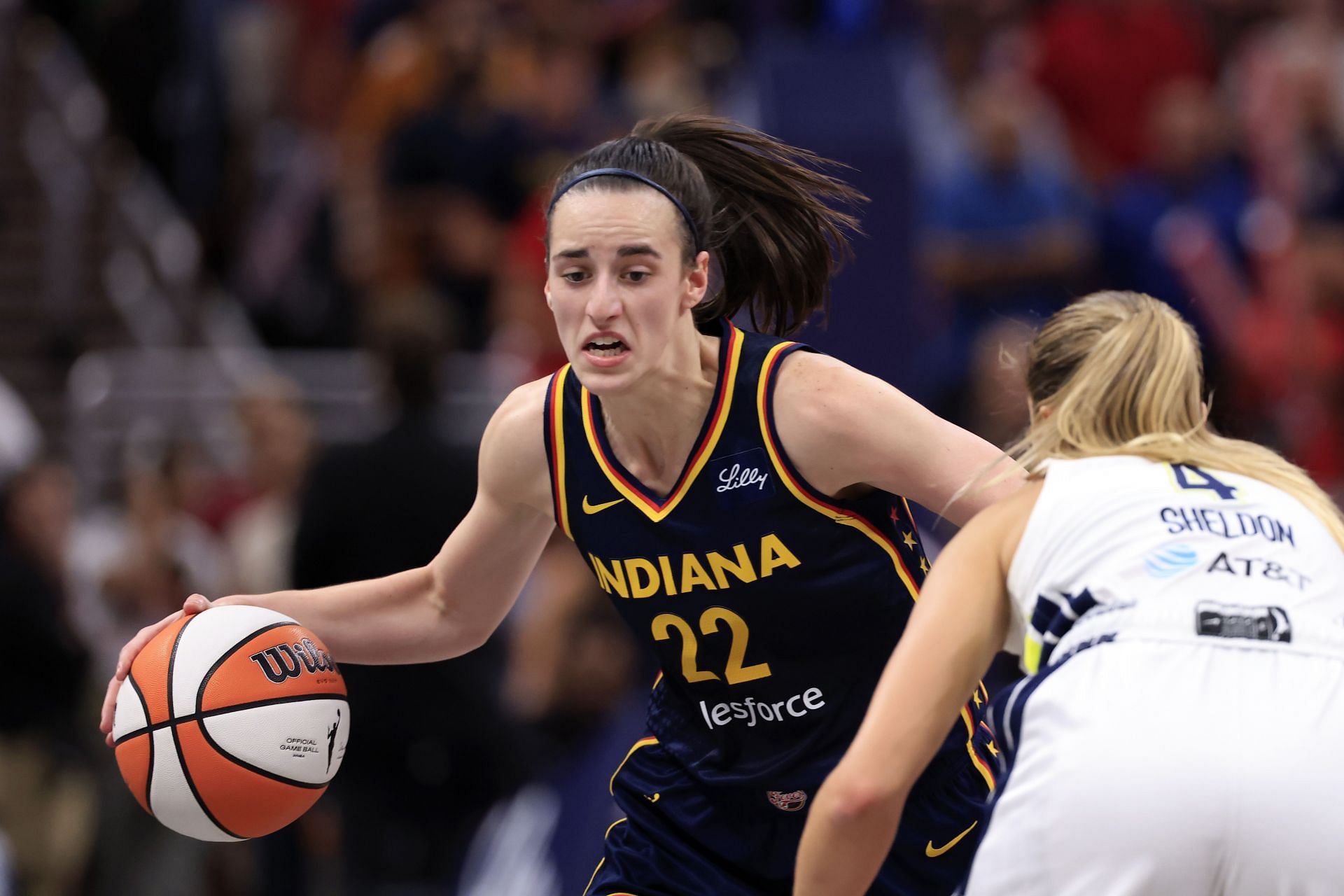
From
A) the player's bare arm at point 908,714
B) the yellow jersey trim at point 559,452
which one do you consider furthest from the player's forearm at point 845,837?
the yellow jersey trim at point 559,452

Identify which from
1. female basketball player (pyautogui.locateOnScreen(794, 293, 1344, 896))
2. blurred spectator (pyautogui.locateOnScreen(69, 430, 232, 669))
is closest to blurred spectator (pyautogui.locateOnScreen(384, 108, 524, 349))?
blurred spectator (pyautogui.locateOnScreen(69, 430, 232, 669))

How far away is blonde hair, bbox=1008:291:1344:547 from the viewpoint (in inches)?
130

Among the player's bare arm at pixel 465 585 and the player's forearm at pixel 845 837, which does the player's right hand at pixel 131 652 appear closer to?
the player's bare arm at pixel 465 585

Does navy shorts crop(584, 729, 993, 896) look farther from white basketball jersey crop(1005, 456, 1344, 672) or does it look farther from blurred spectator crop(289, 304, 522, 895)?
blurred spectator crop(289, 304, 522, 895)

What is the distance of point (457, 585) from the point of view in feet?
14.8

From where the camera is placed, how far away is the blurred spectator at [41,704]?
27.7 ft

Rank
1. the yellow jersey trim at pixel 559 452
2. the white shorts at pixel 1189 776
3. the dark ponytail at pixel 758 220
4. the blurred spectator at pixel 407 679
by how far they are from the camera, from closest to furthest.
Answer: the white shorts at pixel 1189 776, the yellow jersey trim at pixel 559 452, the dark ponytail at pixel 758 220, the blurred spectator at pixel 407 679

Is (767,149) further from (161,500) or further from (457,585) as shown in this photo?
(161,500)

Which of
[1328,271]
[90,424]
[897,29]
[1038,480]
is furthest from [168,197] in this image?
[1038,480]

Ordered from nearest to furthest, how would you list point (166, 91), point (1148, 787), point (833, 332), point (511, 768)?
point (1148, 787)
point (511, 768)
point (833, 332)
point (166, 91)

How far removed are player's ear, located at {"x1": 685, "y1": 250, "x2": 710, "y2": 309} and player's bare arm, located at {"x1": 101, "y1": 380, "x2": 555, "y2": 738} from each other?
476mm

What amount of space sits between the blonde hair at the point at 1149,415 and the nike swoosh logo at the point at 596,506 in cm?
108

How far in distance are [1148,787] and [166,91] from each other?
10794 millimetres

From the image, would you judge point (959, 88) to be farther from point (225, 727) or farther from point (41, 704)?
point (225, 727)
